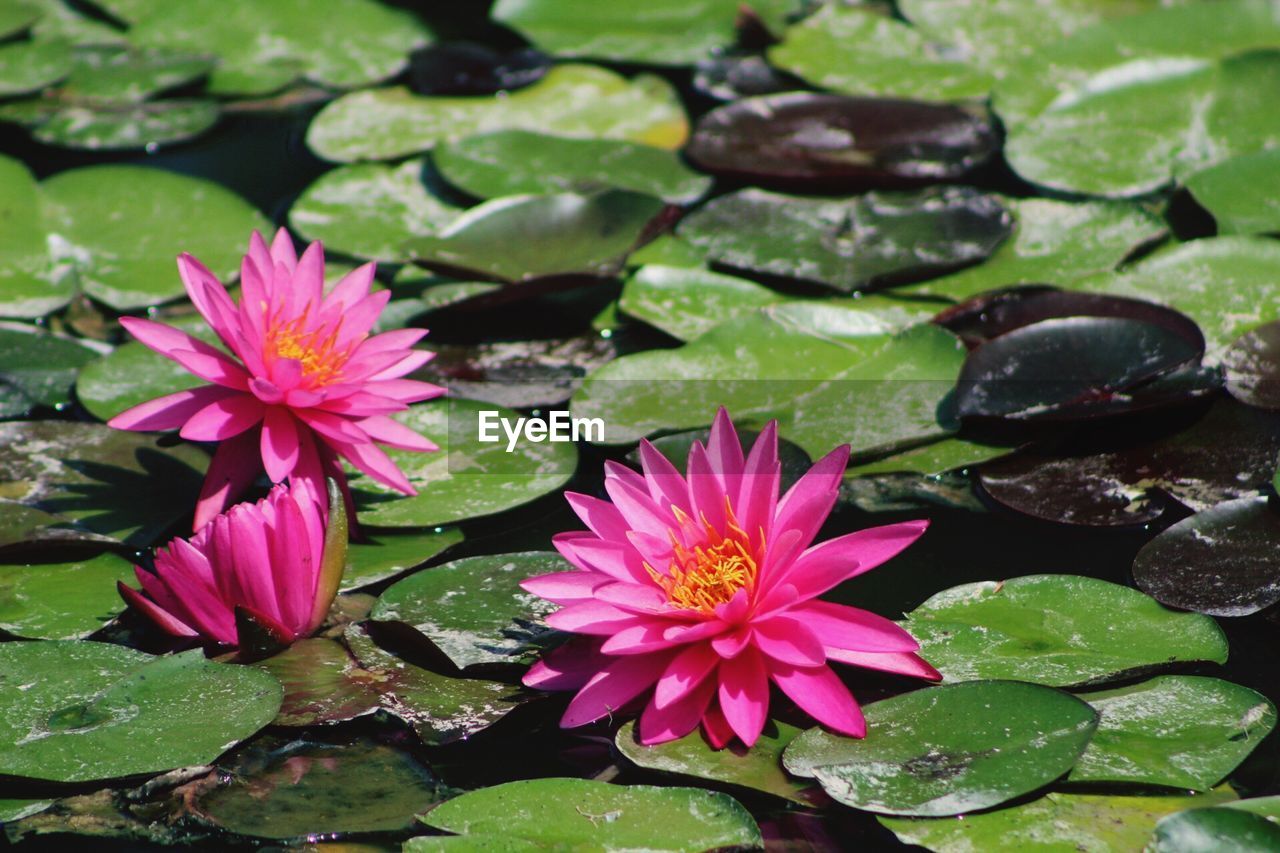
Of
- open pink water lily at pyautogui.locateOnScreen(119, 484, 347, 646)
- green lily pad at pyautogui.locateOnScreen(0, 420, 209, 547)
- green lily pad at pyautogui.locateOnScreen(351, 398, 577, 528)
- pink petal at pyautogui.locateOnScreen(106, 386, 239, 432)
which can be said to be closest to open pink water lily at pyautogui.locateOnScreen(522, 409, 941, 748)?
open pink water lily at pyautogui.locateOnScreen(119, 484, 347, 646)

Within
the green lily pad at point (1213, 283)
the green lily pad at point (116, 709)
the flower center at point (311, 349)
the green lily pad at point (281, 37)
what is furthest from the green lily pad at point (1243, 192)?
the green lily pad at point (281, 37)

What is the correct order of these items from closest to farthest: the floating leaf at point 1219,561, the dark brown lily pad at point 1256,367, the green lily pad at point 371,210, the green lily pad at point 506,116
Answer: the floating leaf at point 1219,561 → the dark brown lily pad at point 1256,367 → the green lily pad at point 371,210 → the green lily pad at point 506,116

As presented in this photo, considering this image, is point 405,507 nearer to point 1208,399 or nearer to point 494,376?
point 494,376

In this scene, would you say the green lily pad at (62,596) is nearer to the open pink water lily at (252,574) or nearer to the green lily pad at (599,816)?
the open pink water lily at (252,574)

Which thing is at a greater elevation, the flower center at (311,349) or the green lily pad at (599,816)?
the flower center at (311,349)

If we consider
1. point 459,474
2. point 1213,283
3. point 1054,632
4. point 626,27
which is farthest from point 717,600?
point 626,27

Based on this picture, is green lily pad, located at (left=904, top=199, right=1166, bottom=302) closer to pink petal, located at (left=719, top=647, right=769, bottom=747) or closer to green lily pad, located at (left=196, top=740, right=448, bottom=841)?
pink petal, located at (left=719, top=647, right=769, bottom=747)
